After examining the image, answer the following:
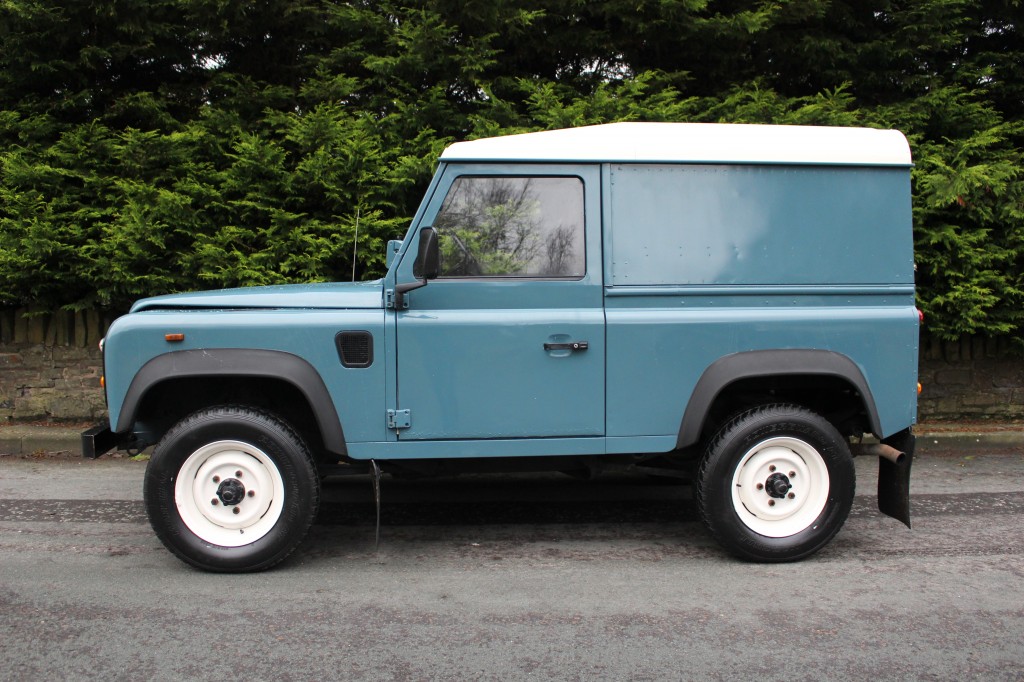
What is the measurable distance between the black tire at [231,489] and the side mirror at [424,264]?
933 mm

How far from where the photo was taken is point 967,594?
3932mm

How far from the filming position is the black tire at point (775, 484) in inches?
171

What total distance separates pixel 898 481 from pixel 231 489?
3.58 m

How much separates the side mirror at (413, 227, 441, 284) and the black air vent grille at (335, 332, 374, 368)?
459mm

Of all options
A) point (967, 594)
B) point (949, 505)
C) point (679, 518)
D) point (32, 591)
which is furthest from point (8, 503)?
point (949, 505)

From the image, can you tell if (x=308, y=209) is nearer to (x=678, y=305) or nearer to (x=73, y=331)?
(x=73, y=331)

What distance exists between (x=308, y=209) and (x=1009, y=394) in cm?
721

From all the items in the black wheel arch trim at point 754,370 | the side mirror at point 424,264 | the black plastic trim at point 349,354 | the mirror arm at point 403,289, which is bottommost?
the black wheel arch trim at point 754,370

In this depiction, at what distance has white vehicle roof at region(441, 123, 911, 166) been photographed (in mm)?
4281

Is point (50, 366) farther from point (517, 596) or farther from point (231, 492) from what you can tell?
point (517, 596)

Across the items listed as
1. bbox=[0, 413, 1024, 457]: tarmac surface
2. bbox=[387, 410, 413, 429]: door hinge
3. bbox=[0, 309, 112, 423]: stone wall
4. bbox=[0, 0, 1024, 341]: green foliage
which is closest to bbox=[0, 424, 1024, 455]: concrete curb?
bbox=[0, 413, 1024, 457]: tarmac surface

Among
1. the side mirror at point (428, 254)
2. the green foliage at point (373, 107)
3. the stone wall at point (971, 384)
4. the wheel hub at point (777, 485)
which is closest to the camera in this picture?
the side mirror at point (428, 254)

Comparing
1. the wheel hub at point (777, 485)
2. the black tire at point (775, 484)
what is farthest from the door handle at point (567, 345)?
the wheel hub at point (777, 485)

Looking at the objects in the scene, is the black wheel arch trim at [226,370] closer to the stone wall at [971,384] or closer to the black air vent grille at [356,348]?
the black air vent grille at [356,348]
